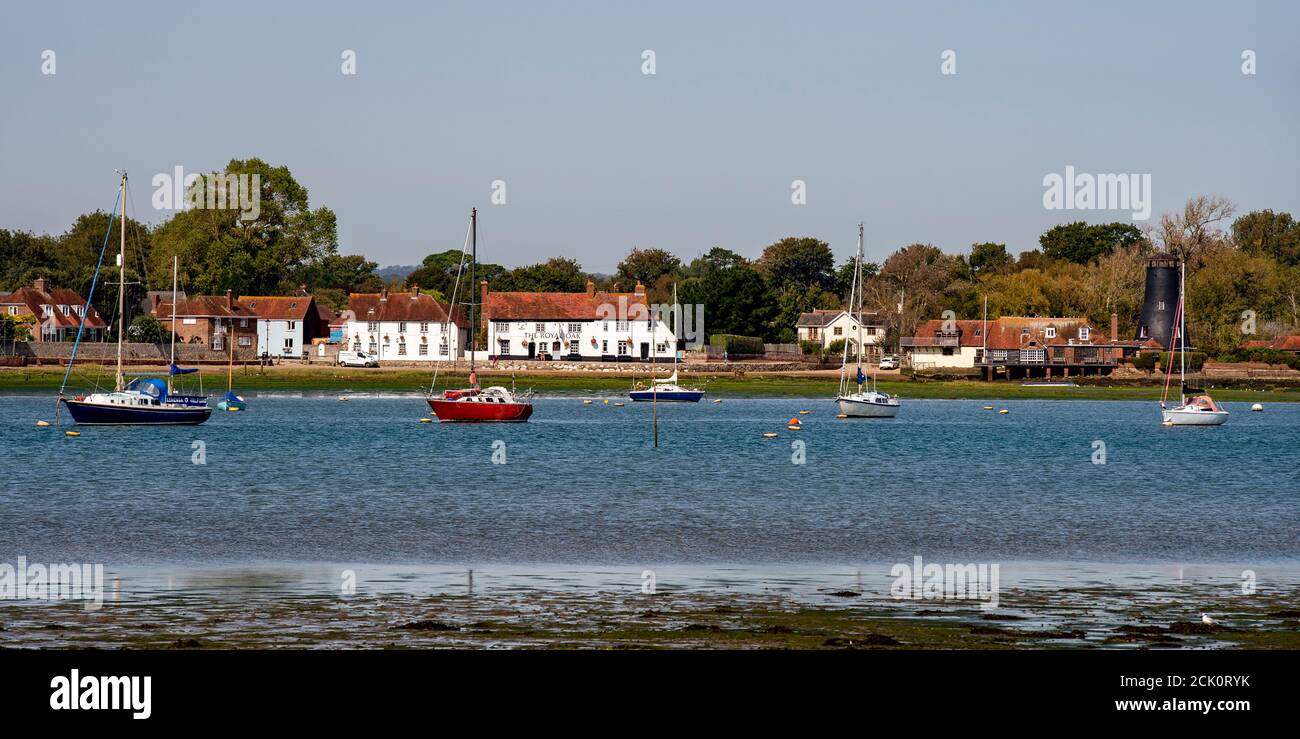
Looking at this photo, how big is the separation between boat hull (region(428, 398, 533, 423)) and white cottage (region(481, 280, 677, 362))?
69682 mm

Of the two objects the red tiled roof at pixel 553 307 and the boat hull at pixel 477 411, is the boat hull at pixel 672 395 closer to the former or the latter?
the boat hull at pixel 477 411

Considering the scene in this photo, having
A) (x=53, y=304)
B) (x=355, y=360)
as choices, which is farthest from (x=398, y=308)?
(x=53, y=304)

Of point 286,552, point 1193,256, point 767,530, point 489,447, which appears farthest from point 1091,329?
point 286,552

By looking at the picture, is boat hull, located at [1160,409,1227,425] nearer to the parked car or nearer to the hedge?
the hedge

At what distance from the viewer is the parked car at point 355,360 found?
136m

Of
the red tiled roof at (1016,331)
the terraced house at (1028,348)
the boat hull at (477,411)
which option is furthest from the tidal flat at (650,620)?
the red tiled roof at (1016,331)

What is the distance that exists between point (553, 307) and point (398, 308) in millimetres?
16180

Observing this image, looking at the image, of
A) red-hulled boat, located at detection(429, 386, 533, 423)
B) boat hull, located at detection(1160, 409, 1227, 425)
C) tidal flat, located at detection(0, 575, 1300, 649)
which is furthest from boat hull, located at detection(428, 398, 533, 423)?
tidal flat, located at detection(0, 575, 1300, 649)

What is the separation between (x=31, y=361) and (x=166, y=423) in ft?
202

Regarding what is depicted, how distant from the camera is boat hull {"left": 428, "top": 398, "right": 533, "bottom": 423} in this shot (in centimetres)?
7494

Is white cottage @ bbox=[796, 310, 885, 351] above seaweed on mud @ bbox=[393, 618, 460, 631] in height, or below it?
above

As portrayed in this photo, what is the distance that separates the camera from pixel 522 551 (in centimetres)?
2911

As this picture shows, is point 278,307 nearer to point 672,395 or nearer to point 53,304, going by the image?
point 53,304

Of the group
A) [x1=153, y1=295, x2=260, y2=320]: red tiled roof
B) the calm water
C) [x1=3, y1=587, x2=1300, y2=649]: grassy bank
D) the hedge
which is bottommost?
the calm water
